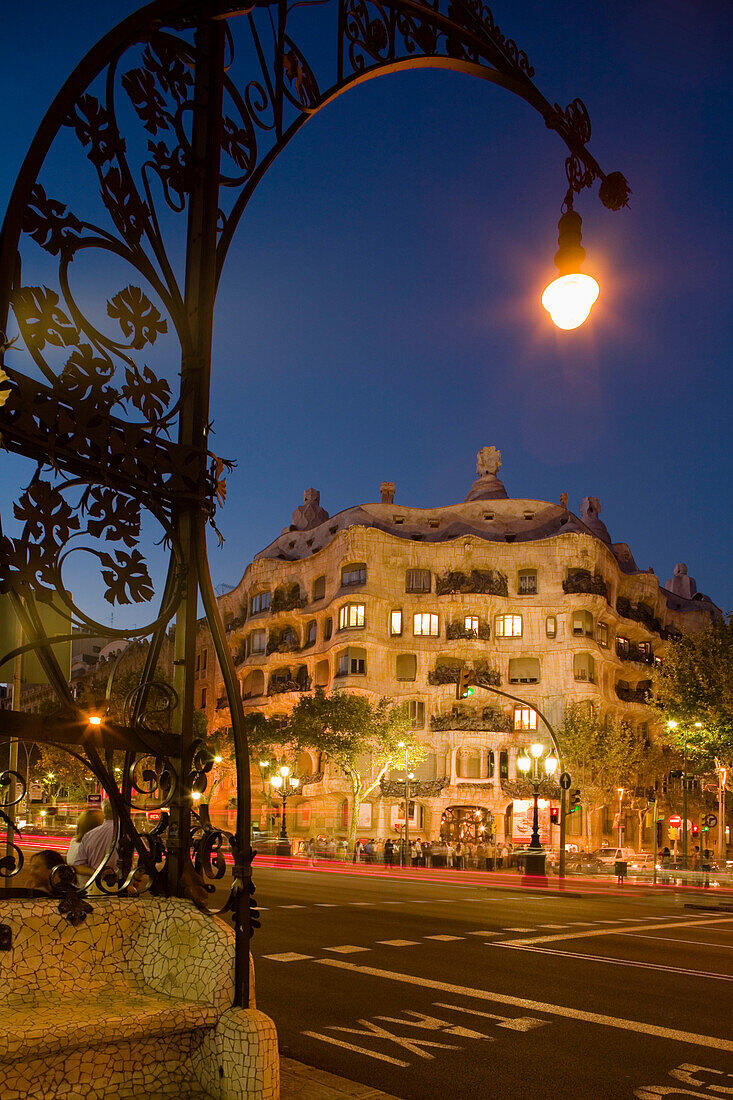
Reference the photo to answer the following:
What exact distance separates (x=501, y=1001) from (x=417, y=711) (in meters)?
49.6

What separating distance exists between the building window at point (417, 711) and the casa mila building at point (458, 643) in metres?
0.10

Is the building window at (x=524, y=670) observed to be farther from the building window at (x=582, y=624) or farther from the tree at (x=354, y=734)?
the tree at (x=354, y=734)

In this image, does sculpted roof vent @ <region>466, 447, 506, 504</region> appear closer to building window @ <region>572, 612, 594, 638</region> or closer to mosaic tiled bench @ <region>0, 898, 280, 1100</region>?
building window @ <region>572, 612, 594, 638</region>

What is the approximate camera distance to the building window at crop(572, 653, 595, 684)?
190 ft

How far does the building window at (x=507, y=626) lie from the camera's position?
59.3 metres

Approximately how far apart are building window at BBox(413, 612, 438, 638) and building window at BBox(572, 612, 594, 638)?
8574 millimetres

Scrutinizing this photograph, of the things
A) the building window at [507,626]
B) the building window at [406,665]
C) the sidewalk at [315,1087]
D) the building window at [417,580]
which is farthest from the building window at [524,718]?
the sidewalk at [315,1087]

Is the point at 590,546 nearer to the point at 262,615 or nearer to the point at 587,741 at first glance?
the point at 587,741

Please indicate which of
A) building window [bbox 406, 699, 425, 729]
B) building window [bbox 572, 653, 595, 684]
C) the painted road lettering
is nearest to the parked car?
building window [bbox 572, 653, 595, 684]

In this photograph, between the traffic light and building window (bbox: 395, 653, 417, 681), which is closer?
the traffic light

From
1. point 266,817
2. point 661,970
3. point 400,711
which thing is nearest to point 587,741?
point 400,711

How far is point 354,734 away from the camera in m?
49.7

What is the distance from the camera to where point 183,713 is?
4582 mm

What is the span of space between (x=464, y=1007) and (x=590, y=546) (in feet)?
171
